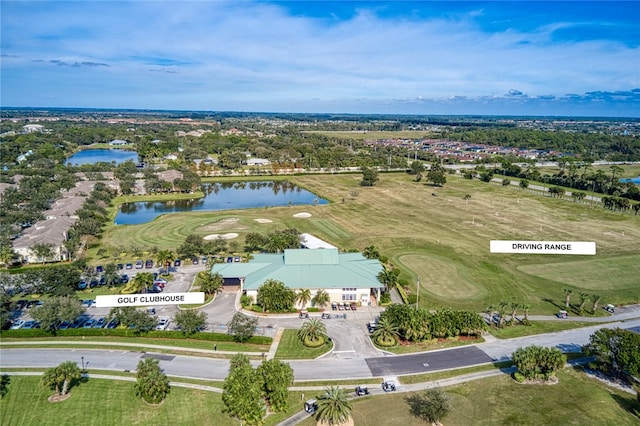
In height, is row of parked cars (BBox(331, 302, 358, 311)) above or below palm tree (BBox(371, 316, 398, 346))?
below

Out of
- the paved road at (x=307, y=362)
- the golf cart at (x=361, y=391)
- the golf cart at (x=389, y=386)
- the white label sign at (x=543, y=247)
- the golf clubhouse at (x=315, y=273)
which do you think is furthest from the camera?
the golf clubhouse at (x=315, y=273)

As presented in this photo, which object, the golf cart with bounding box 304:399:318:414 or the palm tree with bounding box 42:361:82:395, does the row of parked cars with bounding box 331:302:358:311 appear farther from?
the palm tree with bounding box 42:361:82:395

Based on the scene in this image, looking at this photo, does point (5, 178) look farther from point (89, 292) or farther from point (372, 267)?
point (372, 267)

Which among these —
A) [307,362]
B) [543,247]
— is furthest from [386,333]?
[543,247]

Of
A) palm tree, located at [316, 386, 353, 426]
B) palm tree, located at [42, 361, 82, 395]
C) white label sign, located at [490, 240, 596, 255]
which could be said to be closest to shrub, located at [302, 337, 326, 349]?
palm tree, located at [316, 386, 353, 426]

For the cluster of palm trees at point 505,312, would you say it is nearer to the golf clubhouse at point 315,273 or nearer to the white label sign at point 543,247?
the white label sign at point 543,247

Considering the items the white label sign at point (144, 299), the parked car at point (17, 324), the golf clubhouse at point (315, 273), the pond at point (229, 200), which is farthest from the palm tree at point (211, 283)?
the pond at point (229, 200)
